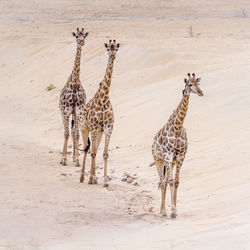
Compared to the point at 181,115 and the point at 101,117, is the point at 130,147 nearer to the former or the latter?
the point at 101,117

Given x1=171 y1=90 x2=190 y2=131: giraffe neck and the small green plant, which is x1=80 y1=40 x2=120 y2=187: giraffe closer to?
x1=171 y1=90 x2=190 y2=131: giraffe neck

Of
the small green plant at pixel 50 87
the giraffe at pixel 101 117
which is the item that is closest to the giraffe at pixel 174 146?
the giraffe at pixel 101 117

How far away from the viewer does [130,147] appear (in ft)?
51.3

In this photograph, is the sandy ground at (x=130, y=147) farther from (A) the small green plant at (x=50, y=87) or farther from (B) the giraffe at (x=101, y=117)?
(B) the giraffe at (x=101, y=117)

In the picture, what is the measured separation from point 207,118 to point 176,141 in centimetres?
553

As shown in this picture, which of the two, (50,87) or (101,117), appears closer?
(101,117)

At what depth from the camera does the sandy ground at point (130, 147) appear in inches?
361

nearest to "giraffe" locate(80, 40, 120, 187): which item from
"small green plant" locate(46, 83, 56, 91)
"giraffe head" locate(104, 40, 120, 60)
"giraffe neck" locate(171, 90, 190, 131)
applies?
"giraffe head" locate(104, 40, 120, 60)

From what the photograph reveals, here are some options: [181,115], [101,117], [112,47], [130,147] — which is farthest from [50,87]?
[181,115]

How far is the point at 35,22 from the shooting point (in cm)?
3962

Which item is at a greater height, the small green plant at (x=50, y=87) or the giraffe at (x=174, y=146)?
the small green plant at (x=50, y=87)

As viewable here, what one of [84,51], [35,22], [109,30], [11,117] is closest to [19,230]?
[11,117]

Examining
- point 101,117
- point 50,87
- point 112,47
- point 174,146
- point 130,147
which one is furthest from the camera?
point 50,87

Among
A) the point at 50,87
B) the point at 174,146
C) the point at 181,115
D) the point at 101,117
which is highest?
the point at 50,87
